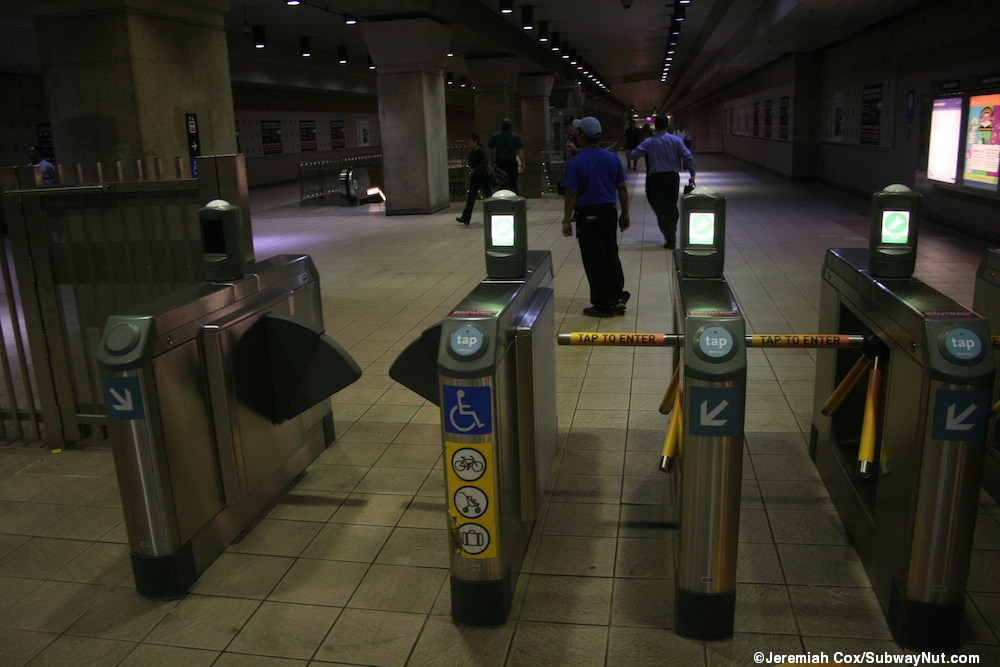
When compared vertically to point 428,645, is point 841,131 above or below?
above

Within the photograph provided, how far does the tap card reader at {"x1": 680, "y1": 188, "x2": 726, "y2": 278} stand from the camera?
280 centimetres

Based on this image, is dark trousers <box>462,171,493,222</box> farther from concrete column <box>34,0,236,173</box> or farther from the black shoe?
the black shoe

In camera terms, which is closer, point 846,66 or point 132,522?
point 132,522

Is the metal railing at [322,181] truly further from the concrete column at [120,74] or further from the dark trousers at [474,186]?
the concrete column at [120,74]

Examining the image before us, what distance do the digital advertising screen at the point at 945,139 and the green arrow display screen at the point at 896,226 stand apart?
844cm

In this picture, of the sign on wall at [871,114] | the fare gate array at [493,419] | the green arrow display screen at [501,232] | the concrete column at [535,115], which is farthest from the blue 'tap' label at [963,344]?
the concrete column at [535,115]

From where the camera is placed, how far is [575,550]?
293 cm

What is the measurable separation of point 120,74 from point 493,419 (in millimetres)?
4886

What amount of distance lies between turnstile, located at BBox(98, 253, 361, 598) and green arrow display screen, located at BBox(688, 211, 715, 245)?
147 centimetres

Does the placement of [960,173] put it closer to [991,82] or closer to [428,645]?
[991,82]

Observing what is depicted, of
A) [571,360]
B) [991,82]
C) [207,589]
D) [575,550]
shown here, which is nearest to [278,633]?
[207,589]

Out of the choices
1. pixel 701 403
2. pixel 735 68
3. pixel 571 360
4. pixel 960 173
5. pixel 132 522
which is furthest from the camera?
pixel 735 68

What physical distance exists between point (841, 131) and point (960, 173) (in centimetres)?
678

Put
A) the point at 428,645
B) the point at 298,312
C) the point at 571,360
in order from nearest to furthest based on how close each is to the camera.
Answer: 1. the point at 428,645
2. the point at 298,312
3. the point at 571,360
